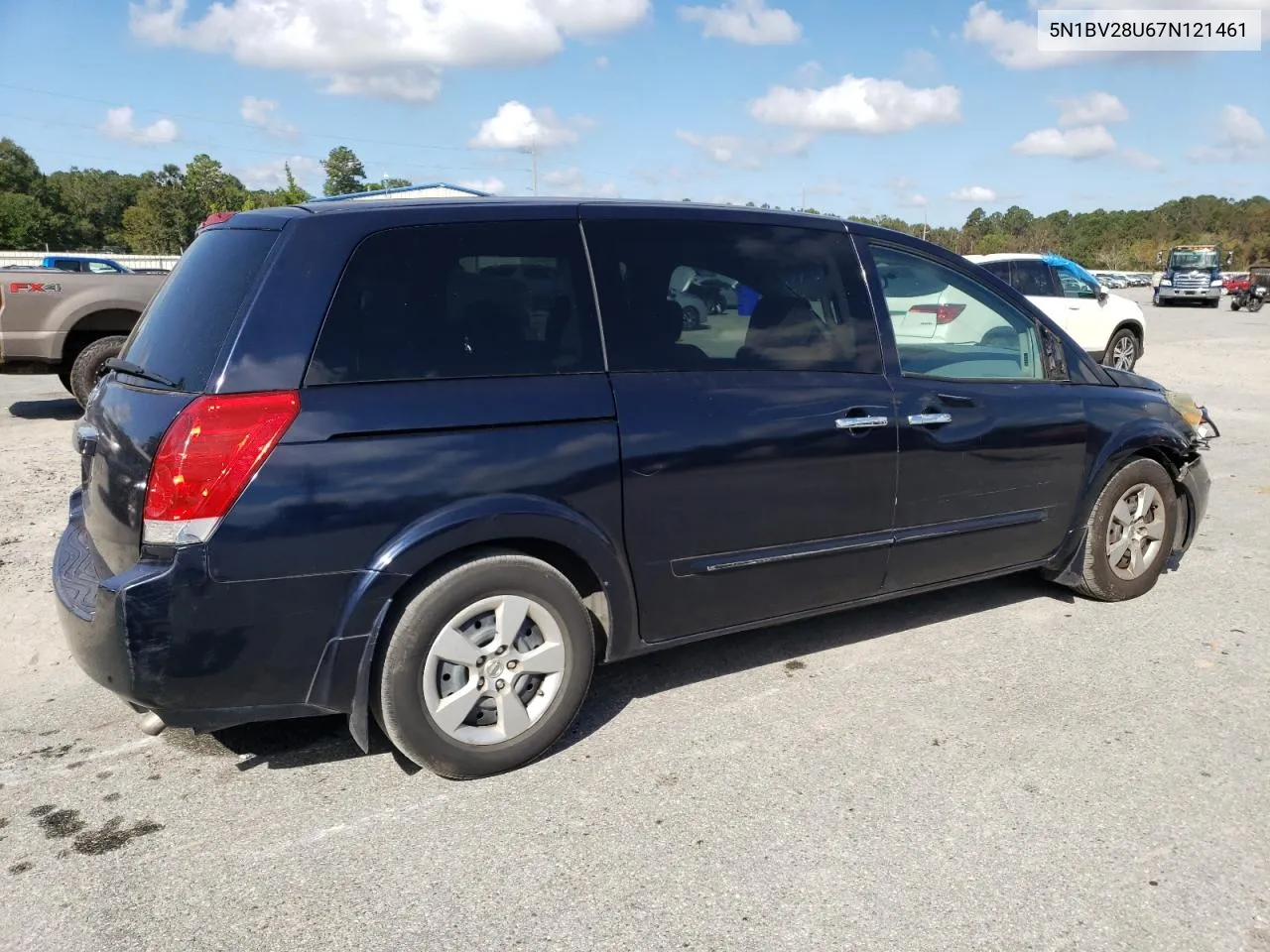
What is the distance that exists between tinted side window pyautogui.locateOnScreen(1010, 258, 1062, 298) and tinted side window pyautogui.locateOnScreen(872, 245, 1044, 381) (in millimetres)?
10012

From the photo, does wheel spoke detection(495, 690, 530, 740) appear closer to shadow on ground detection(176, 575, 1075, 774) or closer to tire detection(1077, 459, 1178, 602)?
shadow on ground detection(176, 575, 1075, 774)

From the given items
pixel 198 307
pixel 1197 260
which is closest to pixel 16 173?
pixel 1197 260

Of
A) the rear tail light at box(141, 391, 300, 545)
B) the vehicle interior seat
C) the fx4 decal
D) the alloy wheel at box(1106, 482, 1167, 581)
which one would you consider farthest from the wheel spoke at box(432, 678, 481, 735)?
the fx4 decal

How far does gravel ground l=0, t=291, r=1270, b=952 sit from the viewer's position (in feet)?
8.11

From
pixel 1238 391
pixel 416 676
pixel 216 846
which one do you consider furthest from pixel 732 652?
pixel 1238 391

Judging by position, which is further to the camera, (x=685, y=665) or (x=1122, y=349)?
(x=1122, y=349)

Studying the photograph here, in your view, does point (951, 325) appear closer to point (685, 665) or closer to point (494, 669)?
point (685, 665)

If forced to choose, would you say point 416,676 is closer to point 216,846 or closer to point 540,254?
point 216,846

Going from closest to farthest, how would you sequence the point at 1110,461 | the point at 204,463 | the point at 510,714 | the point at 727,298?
the point at 204,463
the point at 510,714
the point at 727,298
the point at 1110,461

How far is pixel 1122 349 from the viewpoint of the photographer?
14367 millimetres

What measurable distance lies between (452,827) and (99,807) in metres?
1.11

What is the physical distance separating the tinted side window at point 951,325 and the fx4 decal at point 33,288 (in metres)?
8.55

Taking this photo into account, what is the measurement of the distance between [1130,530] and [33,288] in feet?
31.7

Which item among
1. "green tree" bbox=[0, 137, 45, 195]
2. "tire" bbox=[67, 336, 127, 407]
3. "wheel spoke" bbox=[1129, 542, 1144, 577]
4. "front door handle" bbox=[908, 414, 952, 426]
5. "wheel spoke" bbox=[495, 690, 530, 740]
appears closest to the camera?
"wheel spoke" bbox=[495, 690, 530, 740]
